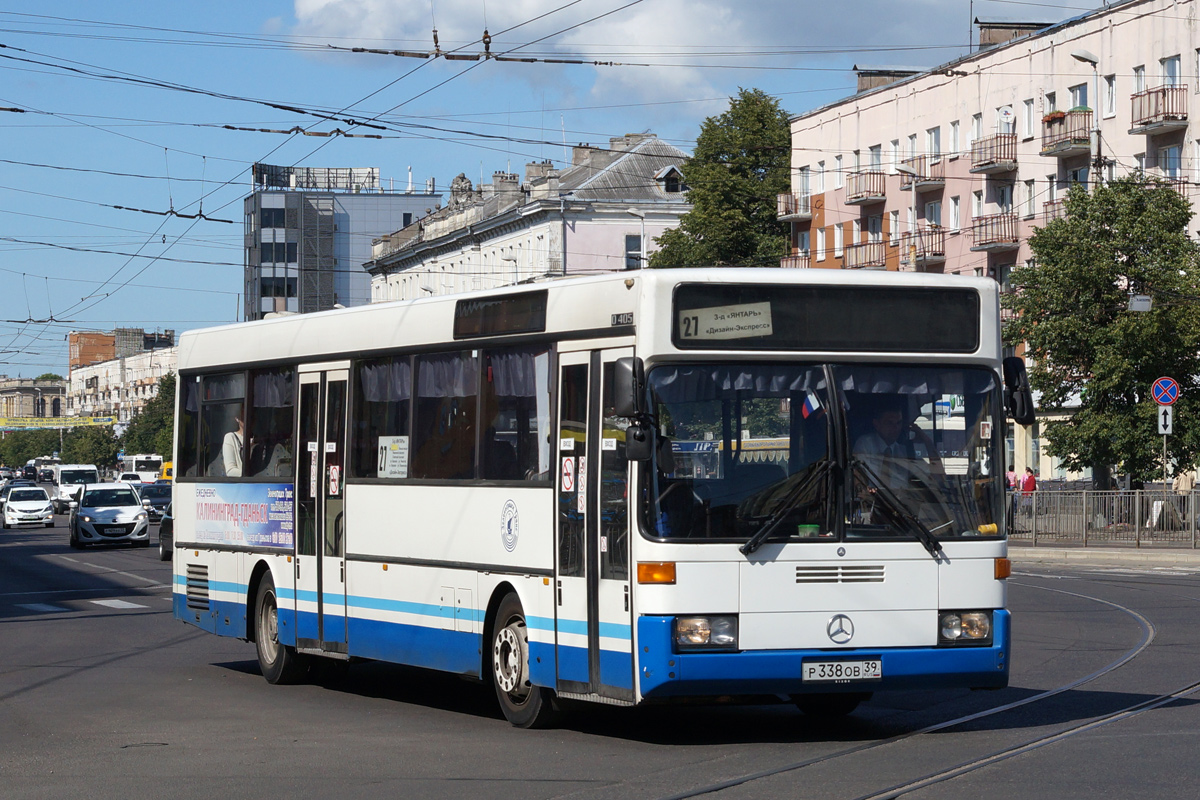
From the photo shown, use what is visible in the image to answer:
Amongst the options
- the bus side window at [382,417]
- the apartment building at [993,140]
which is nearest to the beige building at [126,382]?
the apartment building at [993,140]

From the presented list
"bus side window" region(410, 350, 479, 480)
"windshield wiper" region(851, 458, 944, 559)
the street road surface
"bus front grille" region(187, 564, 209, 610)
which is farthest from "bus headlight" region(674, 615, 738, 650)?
"bus front grille" region(187, 564, 209, 610)

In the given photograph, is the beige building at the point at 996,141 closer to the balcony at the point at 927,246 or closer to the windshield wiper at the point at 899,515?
the balcony at the point at 927,246

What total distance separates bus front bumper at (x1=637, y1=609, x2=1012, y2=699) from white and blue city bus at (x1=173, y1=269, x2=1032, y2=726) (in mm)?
12

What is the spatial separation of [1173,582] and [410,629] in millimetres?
16984

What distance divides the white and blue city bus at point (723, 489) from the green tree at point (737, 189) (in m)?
57.6

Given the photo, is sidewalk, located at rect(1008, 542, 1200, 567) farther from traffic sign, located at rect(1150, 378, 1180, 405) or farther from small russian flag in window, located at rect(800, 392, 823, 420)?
small russian flag in window, located at rect(800, 392, 823, 420)

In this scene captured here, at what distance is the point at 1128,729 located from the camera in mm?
10258

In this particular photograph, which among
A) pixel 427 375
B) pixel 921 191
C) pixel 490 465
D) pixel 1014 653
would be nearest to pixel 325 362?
pixel 427 375

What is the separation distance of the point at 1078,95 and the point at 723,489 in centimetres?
5181

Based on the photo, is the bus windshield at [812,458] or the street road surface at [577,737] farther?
the bus windshield at [812,458]

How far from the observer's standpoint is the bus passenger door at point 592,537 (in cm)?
1004

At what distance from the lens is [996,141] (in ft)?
202

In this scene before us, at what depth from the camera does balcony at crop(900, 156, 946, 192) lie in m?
65.8

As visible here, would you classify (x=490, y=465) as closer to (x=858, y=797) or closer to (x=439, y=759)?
(x=439, y=759)
